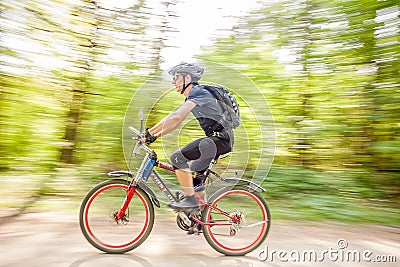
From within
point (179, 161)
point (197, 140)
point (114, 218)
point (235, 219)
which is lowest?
point (235, 219)

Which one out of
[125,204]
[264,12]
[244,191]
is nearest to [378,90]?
[264,12]

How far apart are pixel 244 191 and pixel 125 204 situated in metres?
1.15

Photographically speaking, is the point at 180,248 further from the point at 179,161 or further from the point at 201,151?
the point at 201,151

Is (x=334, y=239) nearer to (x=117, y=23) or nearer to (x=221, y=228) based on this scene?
(x=221, y=228)

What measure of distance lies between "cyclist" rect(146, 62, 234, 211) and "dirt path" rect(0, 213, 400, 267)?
0.50m

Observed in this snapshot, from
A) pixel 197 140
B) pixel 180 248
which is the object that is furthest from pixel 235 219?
pixel 197 140

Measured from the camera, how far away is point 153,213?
3.48 m

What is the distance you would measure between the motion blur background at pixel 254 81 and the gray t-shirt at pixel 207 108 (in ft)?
9.39

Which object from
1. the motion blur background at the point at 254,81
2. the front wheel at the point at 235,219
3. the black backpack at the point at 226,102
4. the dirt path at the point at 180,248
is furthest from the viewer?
the motion blur background at the point at 254,81

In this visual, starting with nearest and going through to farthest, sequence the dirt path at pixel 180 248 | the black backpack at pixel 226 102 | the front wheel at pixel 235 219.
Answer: the dirt path at pixel 180 248 → the black backpack at pixel 226 102 → the front wheel at pixel 235 219

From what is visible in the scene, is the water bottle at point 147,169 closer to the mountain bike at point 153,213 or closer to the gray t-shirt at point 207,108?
A: the mountain bike at point 153,213

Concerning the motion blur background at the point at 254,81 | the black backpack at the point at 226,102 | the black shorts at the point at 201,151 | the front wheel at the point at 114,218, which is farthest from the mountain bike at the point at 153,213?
the motion blur background at the point at 254,81

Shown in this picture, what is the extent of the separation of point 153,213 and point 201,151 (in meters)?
0.76

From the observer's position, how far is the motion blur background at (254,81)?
6.45 meters
